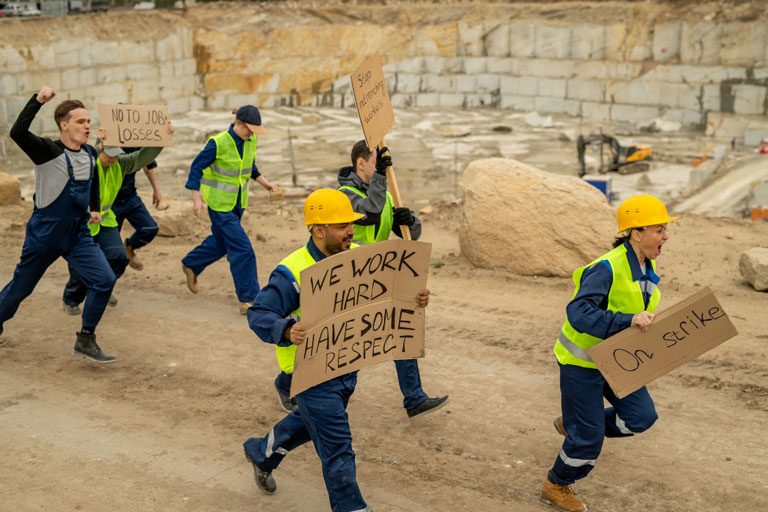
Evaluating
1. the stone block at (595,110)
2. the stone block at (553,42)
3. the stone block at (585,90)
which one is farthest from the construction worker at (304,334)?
the stone block at (553,42)

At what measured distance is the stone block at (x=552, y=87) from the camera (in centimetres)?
3130

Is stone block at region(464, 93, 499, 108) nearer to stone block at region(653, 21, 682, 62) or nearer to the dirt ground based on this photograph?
stone block at region(653, 21, 682, 62)

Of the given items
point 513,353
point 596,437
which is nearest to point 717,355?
point 513,353

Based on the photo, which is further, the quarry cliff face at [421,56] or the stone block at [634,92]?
the stone block at [634,92]

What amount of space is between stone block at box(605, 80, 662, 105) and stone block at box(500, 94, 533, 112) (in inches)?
121

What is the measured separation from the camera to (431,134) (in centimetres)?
2733

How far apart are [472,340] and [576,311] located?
10.8 ft

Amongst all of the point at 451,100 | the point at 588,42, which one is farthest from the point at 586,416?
the point at 451,100

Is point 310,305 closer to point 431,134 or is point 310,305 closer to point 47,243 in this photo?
point 47,243

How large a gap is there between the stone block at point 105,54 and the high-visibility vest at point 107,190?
71.6 feet

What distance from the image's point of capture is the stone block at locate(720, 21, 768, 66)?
89.3ft

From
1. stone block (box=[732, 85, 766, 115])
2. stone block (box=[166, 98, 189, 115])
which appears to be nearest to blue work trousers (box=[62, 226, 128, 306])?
stone block (box=[732, 85, 766, 115])

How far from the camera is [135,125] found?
7859 millimetres

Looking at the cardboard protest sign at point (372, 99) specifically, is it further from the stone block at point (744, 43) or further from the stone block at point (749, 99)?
the stone block at point (744, 43)
